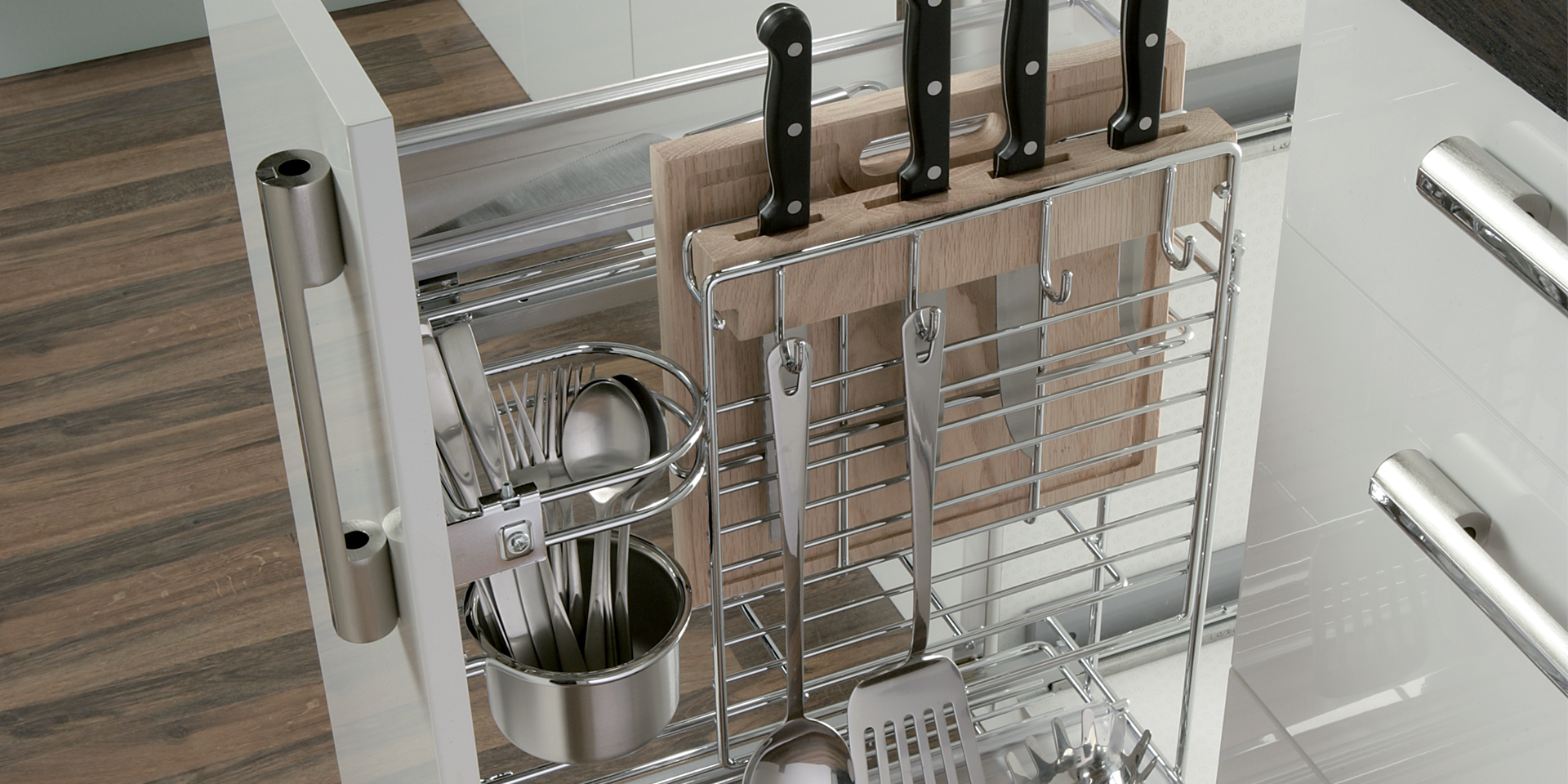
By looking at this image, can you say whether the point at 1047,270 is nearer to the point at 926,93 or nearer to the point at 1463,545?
the point at 926,93

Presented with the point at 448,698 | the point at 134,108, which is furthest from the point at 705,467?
the point at 134,108

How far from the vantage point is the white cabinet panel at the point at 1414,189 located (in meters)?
0.51

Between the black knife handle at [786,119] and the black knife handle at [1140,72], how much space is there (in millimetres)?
151

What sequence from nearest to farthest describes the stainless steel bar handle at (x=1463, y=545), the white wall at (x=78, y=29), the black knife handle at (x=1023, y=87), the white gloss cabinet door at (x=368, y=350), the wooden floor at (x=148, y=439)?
the white gloss cabinet door at (x=368, y=350), the stainless steel bar handle at (x=1463, y=545), the black knife handle at (x=1023, y=87), the wooden floor at (x=148, y=439), the white wall at (x=78, y=29)

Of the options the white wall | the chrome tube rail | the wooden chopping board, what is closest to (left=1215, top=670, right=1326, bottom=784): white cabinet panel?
the wooden chopping board

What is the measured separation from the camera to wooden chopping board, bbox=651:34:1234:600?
636mm

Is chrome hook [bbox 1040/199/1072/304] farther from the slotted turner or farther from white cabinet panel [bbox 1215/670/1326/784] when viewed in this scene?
white cabinet panel [bbox 1215/670/1326/784]

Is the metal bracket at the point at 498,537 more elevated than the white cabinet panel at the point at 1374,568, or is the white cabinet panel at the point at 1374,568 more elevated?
the metal bracket at the point at 498,537

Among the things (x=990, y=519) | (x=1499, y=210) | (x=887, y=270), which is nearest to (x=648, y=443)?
(x=887, y=270)

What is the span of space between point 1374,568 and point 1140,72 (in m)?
0.24

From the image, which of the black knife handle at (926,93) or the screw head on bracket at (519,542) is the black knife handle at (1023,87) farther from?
the screw head on bracket at (519,542)

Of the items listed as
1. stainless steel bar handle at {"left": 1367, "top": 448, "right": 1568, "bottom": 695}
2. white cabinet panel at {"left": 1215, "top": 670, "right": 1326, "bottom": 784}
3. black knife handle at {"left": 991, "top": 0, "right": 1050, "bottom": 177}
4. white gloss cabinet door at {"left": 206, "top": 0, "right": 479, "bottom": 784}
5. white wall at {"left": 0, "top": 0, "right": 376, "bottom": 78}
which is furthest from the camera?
white wall at {"left": 0, "top": 0, "right": 376, "bottom": 78}

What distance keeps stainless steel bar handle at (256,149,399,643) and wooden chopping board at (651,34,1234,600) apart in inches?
7.1

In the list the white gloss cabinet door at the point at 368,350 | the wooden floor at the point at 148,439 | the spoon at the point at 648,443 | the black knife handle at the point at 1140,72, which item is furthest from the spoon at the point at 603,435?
the wooden floor at the point at 148,439
